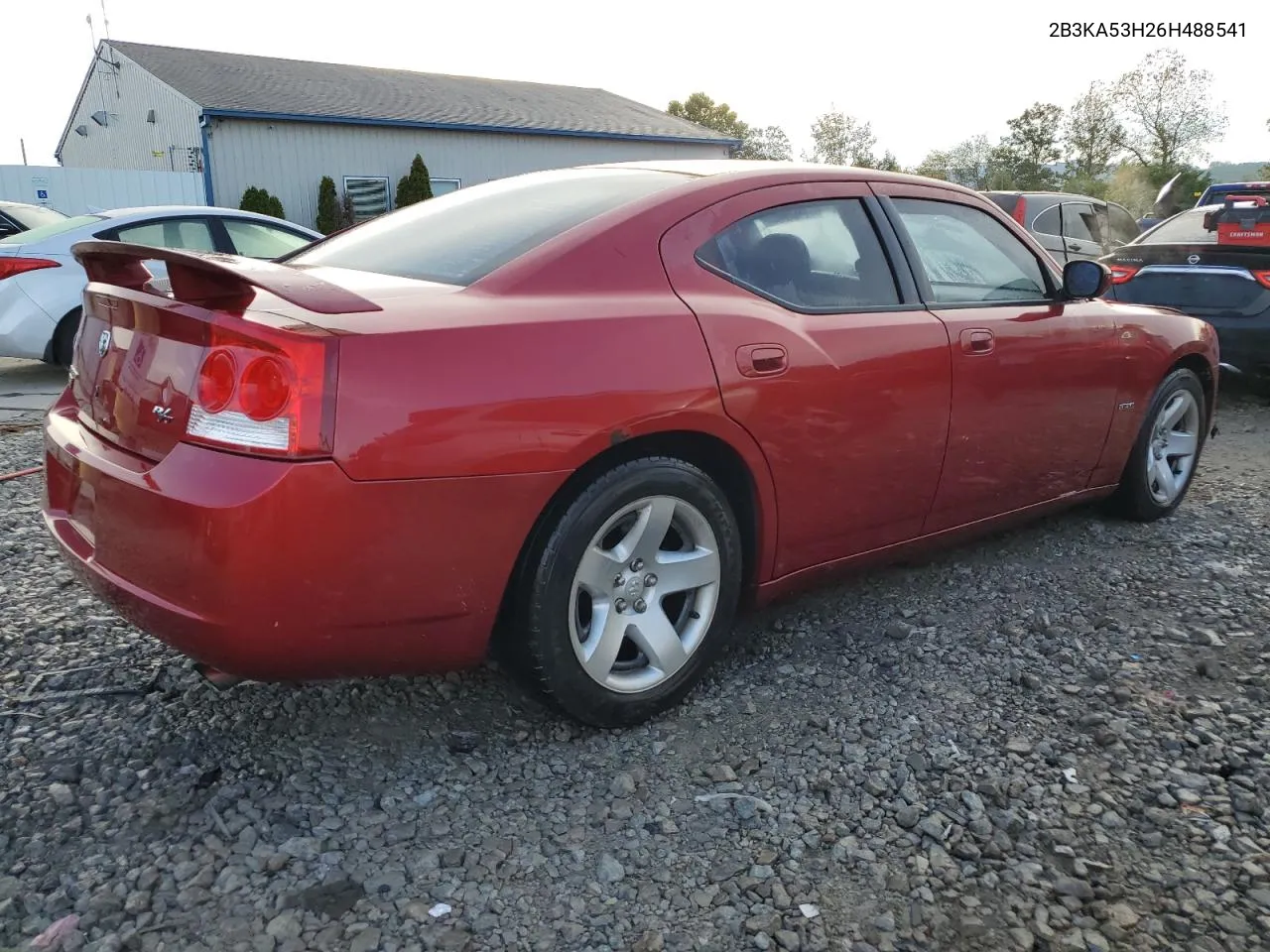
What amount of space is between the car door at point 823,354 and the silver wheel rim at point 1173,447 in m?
1.75

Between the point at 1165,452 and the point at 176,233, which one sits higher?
the point at 176,233

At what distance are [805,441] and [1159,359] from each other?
223 centimetres

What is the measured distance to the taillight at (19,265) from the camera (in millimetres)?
7242

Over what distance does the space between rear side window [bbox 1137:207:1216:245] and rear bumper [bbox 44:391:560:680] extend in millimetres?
6883

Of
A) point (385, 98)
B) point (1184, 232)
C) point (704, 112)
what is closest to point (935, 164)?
point (704, 112)

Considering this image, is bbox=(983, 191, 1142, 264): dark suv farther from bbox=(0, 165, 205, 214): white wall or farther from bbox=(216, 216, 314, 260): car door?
bbox=(0, 165, 205, 214): white wall

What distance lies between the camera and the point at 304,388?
2.04m

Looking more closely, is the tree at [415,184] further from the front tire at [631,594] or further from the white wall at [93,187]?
the front tire at [631,594]

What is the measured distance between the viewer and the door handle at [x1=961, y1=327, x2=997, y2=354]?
3305 millimetres

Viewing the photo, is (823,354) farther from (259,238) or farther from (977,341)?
(259,238)

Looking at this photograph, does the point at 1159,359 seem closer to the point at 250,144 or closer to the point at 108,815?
the point at 108,815

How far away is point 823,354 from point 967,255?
107cm

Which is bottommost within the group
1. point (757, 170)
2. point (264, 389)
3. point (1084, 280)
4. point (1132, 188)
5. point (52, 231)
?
point (52, 231)

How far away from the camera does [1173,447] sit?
15.1ft
